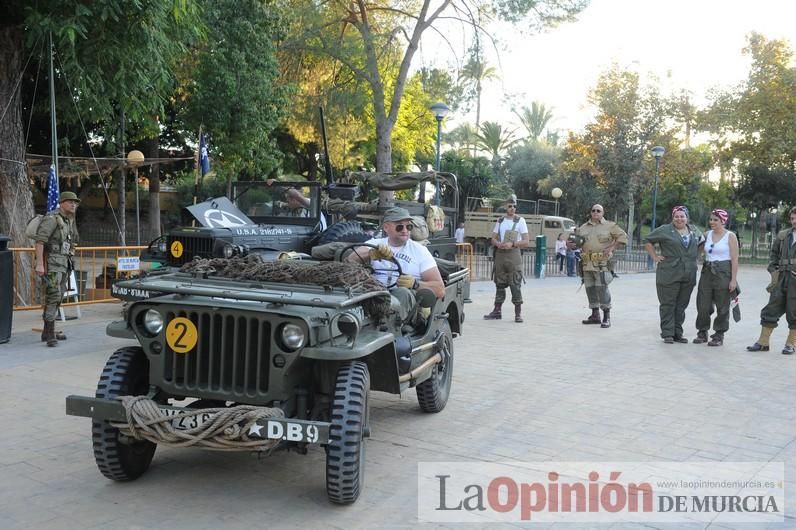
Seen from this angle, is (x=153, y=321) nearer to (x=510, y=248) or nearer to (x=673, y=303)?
(x=673, y=303)

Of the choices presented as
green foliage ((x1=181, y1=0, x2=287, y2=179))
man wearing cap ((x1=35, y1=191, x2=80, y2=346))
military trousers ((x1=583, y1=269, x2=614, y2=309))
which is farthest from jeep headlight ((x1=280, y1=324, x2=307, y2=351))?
green foliage ((x1=181, y1=0, x2=287, y2=179))

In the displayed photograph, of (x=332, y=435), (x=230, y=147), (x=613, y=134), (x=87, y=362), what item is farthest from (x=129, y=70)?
(x=613, y=134)

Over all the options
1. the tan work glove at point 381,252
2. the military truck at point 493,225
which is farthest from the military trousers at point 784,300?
the military truck at point 493,225

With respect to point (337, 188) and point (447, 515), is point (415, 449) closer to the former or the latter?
point (447, 515)

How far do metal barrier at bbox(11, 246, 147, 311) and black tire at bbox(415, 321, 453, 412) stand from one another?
6515 mm

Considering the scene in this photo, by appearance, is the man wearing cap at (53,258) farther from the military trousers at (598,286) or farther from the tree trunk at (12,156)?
the military trousers at (598,286)

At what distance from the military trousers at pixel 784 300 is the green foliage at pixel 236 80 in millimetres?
13866

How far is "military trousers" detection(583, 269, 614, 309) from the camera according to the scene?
1133 centimetres

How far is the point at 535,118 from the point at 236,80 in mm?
43242

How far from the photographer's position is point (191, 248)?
30.6ft

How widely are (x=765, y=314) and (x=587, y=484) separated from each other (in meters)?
5.91

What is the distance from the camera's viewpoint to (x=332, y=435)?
13.0ft

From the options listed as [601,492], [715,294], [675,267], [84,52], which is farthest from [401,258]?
[84,52]

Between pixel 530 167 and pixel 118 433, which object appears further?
pixel 530 167
